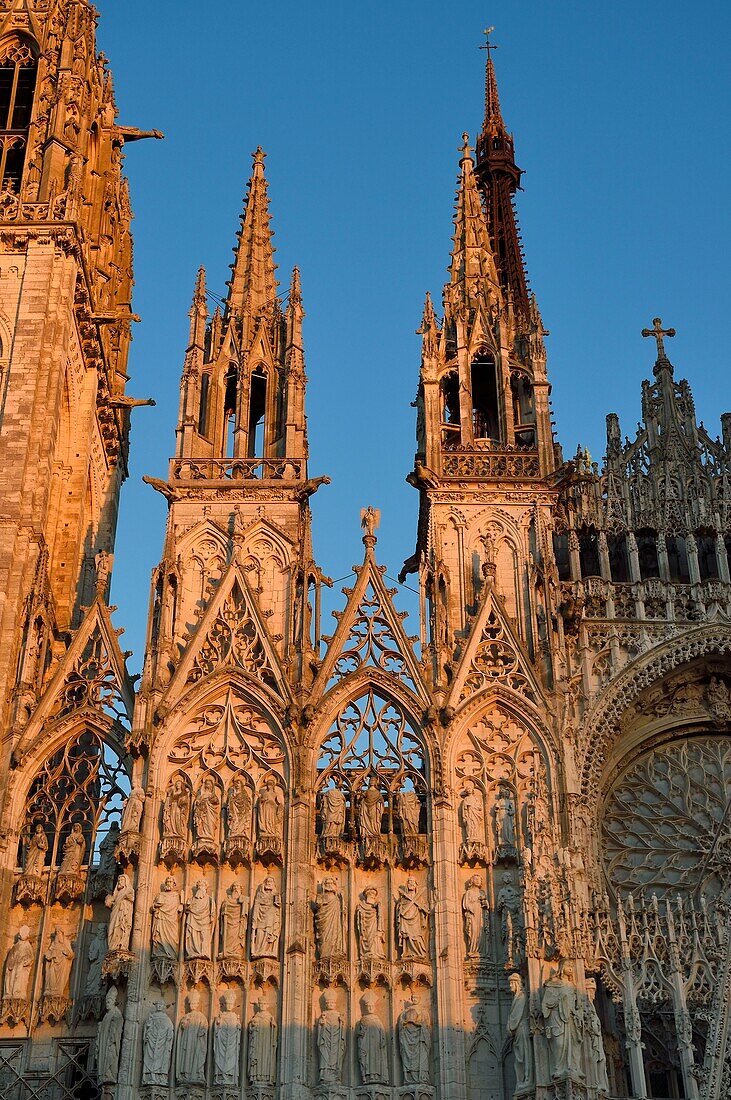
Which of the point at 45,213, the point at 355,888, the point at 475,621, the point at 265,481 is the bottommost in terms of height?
the point at 355,888

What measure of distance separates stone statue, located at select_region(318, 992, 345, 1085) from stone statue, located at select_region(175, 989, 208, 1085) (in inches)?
49.9

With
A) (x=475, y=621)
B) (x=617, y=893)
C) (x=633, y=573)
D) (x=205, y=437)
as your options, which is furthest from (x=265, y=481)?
(x=617, y=893)

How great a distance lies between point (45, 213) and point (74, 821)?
9491mm

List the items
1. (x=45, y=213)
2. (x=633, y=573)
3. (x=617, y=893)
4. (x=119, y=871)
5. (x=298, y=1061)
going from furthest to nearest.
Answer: (x=45, y=213), (x=633, y=573), (x=617, y=893), (x=119, y=871), (x=298, y=1061)

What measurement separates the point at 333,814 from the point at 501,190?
18.7 m

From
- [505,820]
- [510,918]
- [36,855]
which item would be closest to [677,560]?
[505,820]

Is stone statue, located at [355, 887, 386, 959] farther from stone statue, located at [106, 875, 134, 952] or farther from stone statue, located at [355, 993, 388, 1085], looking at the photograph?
stone statue, located at [106, 875, 134, 952]

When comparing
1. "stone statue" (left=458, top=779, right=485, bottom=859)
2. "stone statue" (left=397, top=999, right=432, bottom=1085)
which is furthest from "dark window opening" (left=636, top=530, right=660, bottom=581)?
"stone statue" (left=397, top=999, right=432, bottom=1085)

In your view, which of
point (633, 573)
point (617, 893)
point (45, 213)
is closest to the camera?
point (617, 893)

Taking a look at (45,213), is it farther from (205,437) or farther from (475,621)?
(475,621)

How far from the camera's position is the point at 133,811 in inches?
805

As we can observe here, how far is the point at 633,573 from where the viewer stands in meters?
23.1

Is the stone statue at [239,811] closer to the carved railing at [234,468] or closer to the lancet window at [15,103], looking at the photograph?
the carved railing at [234,468]

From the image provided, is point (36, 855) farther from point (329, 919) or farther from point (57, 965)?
point (329, 919)
